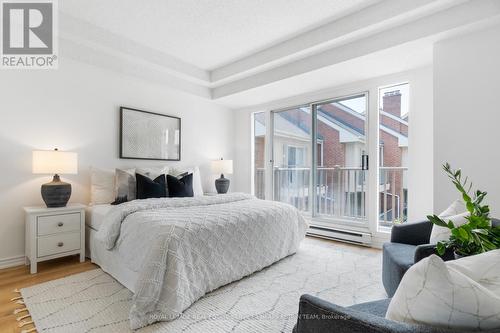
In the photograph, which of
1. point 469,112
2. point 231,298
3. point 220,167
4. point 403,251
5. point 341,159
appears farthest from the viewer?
point 220,167

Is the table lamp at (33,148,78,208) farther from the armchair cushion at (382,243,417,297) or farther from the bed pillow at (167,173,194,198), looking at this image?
the armchair cushion at (382,243,417,297)

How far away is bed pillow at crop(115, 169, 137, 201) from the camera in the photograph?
10.1ft

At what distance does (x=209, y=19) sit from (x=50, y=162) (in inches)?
88.7

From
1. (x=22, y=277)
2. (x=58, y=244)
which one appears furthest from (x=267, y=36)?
(x=22, y=277)

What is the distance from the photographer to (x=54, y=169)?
2639mm

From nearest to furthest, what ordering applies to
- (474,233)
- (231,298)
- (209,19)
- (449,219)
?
1. (474,233)
2. (449,219)
3. (231,298)
4. (209,19)

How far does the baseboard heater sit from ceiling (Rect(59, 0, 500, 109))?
2.17 m

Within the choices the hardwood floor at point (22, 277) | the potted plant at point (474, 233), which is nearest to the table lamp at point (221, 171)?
the hardwood floor at point (22, 277)

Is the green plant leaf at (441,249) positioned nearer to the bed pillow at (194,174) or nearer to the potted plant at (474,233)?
the potted plant at (474,233)

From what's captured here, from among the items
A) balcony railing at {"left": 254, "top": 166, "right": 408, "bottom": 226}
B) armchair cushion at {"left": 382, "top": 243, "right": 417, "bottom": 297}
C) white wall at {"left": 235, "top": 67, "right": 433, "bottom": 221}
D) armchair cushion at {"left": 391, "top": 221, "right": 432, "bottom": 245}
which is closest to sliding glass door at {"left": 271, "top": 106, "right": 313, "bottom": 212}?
balcony railing at {"left": 254, "top": 166, "right": 408, "bottom": 226}

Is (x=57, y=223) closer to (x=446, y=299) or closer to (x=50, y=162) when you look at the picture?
(x=50, y=162)

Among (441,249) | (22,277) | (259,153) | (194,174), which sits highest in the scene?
(259,153)

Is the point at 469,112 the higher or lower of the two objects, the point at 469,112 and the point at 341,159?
the higher

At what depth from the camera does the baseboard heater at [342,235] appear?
349cm
